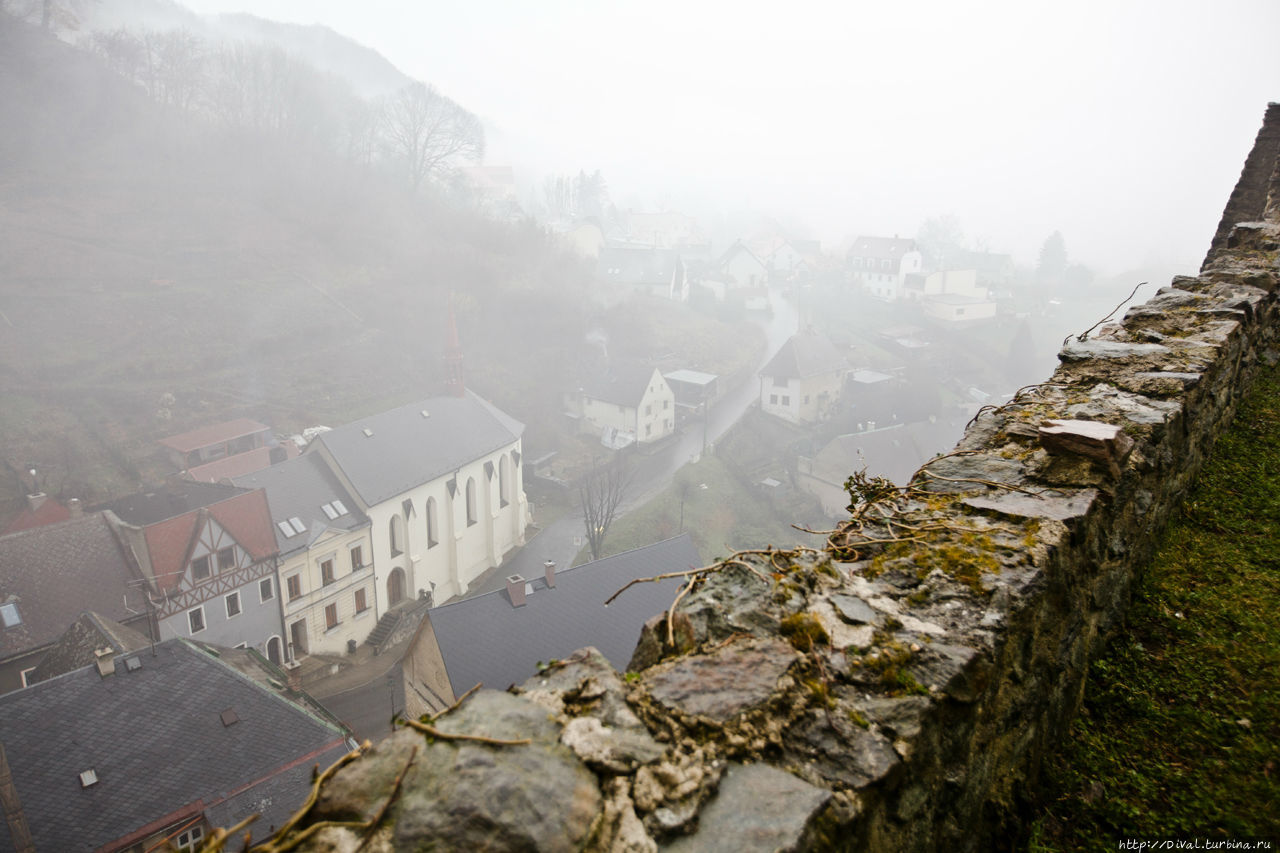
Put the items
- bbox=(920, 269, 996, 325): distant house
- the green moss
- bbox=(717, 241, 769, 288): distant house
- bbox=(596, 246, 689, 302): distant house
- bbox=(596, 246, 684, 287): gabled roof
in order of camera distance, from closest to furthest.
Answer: the green moss → bbox=(920, 269, 996, 325): distant house → bbox=(596, 246, 689, 302): distant house → bbox=(596, 246, 684, 287): gabled roof → bbox=(717, 241, 769, 288): distant house

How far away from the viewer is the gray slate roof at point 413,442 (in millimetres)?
27000

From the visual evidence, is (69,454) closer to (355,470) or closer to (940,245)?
(355,470)

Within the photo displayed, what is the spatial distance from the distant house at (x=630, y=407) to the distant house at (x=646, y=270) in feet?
78.8

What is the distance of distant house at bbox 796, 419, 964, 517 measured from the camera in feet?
121

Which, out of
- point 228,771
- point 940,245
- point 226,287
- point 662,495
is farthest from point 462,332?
point 940,245

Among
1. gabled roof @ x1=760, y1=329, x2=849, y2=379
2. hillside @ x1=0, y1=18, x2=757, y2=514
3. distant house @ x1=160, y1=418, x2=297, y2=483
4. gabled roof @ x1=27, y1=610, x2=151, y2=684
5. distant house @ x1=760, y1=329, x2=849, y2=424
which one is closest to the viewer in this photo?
gabled roof @ x1=27, y1=610, x2=151, y2=684

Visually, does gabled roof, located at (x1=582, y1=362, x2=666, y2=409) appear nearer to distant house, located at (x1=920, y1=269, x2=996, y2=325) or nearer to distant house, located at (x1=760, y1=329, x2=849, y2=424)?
distant house, located at (x1=760, y1=329, x2=849, y2=424)

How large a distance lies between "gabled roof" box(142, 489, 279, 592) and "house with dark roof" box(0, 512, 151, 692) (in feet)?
2.64

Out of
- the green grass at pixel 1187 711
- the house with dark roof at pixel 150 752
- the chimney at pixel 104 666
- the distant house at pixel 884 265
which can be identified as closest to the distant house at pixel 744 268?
the distant house at pixel 884 265

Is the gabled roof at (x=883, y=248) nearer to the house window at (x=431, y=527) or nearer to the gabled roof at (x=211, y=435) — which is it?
the house window at (x=431, y=527)

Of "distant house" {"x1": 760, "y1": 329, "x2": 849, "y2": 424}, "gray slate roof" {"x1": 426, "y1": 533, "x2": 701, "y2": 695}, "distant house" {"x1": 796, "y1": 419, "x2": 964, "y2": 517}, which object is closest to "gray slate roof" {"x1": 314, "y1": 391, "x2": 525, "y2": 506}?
"gray slate roof" {"x1": 426, "y1": 533, "x2": 701, "y2": 695}

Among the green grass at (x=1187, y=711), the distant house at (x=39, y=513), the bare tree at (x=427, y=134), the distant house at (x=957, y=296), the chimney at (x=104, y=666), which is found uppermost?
the bare tree at (x=427, y=134)

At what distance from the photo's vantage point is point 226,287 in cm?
4444

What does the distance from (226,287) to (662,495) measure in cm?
3004
